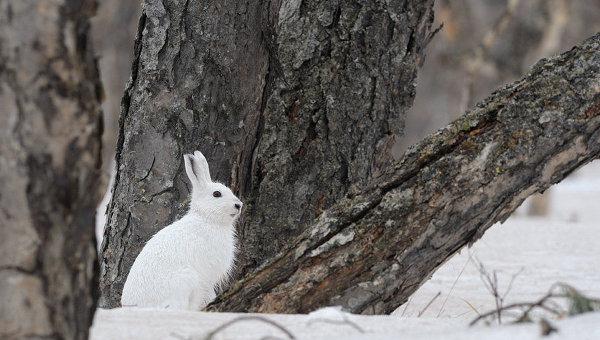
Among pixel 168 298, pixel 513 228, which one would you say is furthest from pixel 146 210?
pixel 513 228

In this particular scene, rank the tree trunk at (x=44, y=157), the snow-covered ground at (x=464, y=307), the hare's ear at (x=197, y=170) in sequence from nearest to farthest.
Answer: the tree trunk at (x=44, y=157)
the snow-covered ground at (x=464, y=307)
the hare's ear at (x=197, y=170)

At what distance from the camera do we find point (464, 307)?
5027 millimetres

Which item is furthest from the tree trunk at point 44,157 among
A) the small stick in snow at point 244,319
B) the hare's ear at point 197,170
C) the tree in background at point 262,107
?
the tree in background at point 262,107

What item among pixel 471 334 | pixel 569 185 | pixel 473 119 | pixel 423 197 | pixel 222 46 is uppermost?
pixel 569 185

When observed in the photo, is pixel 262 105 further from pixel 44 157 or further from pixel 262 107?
pixel 44 157

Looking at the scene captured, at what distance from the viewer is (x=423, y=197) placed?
3412 mm

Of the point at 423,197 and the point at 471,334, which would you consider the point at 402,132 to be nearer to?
the point at 423,197

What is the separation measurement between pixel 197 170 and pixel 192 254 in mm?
389

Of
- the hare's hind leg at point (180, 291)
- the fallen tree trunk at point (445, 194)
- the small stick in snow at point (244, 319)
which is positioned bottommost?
the small stick in snow at point (244, 319)

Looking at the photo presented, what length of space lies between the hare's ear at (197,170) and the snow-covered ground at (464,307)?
103cm

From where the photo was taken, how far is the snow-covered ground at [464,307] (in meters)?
2.61

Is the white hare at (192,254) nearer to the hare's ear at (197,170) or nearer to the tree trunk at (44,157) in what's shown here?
the hare's ear at (197,170)

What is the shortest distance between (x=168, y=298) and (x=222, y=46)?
1147mm

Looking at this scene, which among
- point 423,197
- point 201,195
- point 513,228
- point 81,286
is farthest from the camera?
point 513,228
